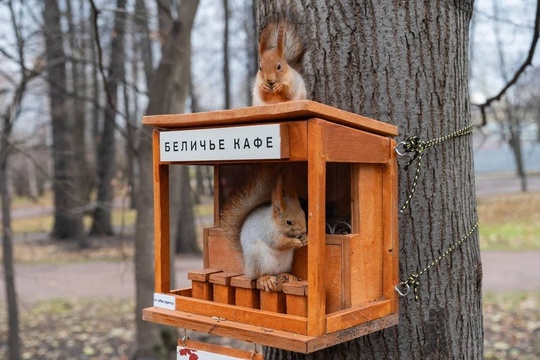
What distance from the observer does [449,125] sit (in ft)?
6.34

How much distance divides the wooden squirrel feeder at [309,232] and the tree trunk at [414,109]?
0.16 meters

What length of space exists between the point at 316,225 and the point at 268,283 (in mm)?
A: 276

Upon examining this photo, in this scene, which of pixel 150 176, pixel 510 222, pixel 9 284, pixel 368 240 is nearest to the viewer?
pixel 368 240

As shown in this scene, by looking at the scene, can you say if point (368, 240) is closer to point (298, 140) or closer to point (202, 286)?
point (298, 140)

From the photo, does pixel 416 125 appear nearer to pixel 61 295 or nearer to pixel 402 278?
pixel 402 278

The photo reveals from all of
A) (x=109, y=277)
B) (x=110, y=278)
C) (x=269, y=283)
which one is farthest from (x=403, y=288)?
(x=109, y=277)

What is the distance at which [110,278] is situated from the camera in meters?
10.5

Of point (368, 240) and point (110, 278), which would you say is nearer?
point (368, 240)

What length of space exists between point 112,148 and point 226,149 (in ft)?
45.3

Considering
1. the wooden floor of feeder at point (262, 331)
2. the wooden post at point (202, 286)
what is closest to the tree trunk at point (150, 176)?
the wooden post at point (202, 286)

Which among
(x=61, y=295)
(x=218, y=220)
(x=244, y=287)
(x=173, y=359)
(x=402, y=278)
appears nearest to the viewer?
(x=244, y=287)

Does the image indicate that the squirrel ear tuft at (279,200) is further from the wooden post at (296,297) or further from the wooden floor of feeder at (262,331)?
the wooden floor of feeder at (262,331)

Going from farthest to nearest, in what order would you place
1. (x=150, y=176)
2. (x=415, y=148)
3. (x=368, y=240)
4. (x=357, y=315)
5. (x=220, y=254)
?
(x=150, y=176)
(x=220, y=254)
(x=415, y=148)
(x=368, y=240)
(x=357, y=315)

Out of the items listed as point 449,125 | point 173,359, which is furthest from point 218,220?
point 173,359
